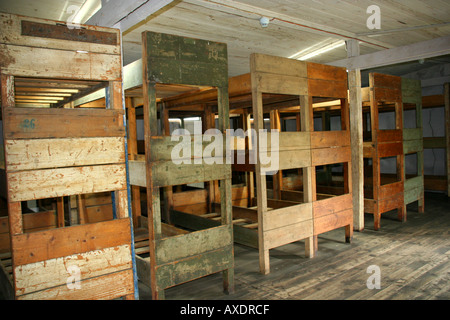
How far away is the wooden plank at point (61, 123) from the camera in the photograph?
7.59ft

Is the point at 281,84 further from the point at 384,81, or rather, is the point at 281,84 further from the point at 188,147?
the point at 384,81

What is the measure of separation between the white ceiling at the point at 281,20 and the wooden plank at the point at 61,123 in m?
1.79

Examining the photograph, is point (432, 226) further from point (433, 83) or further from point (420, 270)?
point (433, 83)

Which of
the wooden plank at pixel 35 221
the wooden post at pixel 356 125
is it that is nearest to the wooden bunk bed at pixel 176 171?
the wooden plank at pixel 35 221

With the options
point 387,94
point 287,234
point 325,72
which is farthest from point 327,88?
point 287,234

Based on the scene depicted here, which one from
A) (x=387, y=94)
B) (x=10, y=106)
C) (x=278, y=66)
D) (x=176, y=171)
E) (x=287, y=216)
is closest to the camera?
(x=10, y=106)

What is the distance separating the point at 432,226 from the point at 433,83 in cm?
494

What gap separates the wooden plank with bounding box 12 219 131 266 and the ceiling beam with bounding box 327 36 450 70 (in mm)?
4371

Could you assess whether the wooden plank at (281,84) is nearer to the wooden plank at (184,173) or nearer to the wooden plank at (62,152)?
the wooden plank at (184,173)

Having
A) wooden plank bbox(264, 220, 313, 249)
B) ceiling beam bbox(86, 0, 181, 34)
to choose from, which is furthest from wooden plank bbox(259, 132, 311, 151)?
ceiling beam bbox(86, 0, 181, 34)

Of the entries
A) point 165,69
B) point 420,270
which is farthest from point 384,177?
point 165,69

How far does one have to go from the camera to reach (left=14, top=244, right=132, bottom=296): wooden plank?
2330 millimetres

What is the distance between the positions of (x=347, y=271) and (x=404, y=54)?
10.5ft

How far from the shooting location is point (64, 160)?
2486mm
